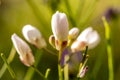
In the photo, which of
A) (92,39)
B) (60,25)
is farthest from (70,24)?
(60,25)

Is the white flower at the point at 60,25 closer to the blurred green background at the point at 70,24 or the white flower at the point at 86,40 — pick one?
the white flower at the point at 86,40

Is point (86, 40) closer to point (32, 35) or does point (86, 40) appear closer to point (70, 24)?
point (32, 35)

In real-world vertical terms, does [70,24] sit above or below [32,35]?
above

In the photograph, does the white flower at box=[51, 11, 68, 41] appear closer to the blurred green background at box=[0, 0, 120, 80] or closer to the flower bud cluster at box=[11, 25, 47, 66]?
the flower bud cluster at box=[11, 25, 47, 66]

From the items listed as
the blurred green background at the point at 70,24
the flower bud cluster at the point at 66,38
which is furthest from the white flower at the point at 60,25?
the blurred green background at the point at 70,24

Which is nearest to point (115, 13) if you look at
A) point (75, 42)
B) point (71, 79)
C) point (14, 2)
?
point (71, 79)

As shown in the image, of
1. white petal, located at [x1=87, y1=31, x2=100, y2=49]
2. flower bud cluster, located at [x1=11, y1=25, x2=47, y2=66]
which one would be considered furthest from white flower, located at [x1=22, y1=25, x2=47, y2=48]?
white petal, located at [x1=87, y1=31, x2=100, y2=49]
